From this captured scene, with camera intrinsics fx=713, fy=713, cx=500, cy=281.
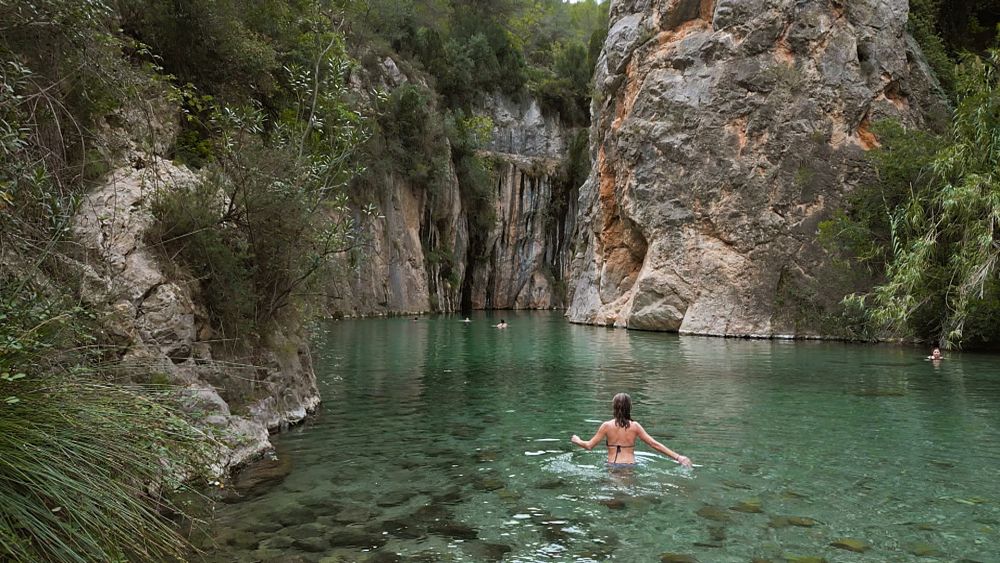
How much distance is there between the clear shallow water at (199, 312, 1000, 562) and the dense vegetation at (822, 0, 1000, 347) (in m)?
4.60

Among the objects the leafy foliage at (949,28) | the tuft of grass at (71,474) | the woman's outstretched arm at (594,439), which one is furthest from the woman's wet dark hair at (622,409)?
the leafy foliage at (949,28)

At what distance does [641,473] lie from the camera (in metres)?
7.18

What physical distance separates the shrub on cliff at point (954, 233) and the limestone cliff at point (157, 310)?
52.5 ft

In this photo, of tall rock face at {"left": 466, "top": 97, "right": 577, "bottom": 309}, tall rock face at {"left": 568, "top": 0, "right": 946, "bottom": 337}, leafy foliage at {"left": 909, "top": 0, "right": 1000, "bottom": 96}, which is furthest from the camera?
tall rock face at {"left": 466, "top": 97, "right": 577, "bottom": 309}

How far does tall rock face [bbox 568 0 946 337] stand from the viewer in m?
26.1

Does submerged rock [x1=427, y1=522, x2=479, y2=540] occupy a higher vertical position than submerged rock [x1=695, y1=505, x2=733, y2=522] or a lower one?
lower

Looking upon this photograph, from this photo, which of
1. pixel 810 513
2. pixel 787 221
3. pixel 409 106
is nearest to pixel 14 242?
pixel 810 513

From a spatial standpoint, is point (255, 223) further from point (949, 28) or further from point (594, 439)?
point (949, 28)

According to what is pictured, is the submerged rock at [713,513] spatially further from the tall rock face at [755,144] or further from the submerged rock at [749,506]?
the tall rock face at [755,144]

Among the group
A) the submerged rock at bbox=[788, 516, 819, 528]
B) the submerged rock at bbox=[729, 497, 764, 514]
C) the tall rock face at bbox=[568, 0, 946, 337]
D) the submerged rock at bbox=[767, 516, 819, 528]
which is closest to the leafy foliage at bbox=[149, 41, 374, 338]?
the submerged rock at bbox=[729, 497, 764, 514]

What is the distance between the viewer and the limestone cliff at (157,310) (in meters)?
6.40

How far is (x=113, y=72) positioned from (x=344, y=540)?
4.46 metres

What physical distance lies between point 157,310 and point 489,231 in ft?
156

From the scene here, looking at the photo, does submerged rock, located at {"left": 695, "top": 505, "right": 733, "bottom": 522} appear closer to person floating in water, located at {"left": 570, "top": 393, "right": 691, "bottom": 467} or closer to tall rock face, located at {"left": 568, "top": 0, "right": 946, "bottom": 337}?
person floating in water, located at {"left": 570, "top": 393, "right": 691, "bottom": 467}
